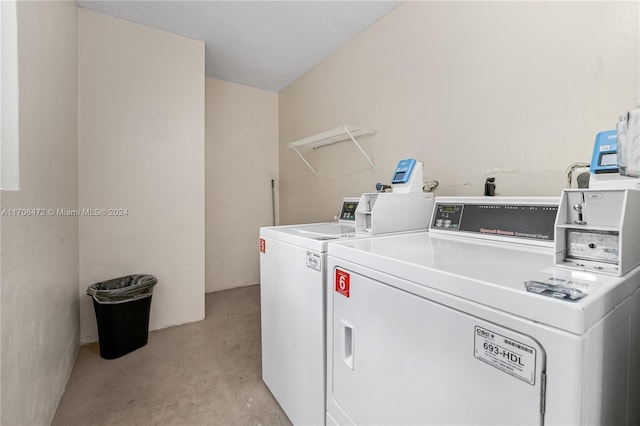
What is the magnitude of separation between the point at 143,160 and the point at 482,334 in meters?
2.82

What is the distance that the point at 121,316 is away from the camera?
2096 mm

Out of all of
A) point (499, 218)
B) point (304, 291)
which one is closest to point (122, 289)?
point (304, 291)

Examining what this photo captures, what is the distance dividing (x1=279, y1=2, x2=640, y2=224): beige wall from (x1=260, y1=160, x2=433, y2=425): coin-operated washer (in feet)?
1.39

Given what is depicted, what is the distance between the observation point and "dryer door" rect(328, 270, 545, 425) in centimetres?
57

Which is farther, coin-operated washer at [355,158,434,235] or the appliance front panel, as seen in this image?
coin-operated washer at [355,158,434,235]

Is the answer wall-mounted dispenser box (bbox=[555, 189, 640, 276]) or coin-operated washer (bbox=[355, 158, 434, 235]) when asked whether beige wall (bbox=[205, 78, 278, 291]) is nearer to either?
coin-operated washer (bbox=[355, 158, 434, 235])

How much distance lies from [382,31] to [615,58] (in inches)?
60.4

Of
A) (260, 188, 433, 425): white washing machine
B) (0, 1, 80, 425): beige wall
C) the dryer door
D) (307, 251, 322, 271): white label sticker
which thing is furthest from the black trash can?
the dryer door

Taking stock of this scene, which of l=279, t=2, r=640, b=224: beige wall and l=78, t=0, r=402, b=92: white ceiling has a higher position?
l=78, t=0, r=402, b=92: white ceiling

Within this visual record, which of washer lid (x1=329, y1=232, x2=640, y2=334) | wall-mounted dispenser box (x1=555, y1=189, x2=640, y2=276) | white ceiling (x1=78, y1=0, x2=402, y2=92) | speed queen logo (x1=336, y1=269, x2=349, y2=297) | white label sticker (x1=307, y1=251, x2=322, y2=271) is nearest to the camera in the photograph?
washer lid (x1=329, y1=232, x2=640, y2=334)

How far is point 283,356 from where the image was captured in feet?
4.91

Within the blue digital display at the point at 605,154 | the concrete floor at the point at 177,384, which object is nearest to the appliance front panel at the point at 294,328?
the concrete floor at the point at 177,384

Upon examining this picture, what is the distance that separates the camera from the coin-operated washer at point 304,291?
122cm

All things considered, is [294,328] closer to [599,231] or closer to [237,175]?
[599,231]
